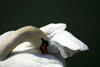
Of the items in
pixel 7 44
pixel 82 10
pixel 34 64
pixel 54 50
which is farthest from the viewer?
pixel 82 10

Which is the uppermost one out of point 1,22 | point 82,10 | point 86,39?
point 82,10

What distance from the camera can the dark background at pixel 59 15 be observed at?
1853 millimetres

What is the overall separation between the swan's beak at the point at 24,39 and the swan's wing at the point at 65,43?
0.05 m

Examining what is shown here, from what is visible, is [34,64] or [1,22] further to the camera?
[1,22]

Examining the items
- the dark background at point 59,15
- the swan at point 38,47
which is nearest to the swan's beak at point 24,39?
the swan at point 38,47

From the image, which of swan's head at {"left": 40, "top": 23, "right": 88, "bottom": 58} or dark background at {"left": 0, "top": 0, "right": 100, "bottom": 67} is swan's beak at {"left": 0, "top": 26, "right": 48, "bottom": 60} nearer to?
swan's head at {"left": 40, "top": 23, "right": 88, "bottom": 58}

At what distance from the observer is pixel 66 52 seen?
115 cm

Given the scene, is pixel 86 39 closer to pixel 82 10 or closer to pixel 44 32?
pixel 82 10

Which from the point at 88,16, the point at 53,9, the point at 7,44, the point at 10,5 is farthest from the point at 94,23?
the point at 7,44

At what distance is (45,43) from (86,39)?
816 mm

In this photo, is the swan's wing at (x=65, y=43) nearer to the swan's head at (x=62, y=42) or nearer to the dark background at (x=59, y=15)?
the swan's head at (x=62, y=42)

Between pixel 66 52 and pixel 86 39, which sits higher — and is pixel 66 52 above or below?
above

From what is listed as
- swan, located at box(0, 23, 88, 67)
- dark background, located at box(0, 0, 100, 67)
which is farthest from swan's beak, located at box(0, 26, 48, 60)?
dark background, located at box(0, 0, 100, 67)

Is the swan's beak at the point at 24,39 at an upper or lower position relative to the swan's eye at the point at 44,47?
upper
